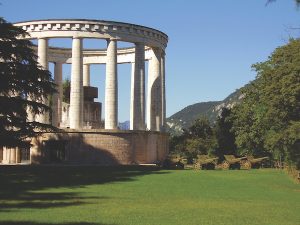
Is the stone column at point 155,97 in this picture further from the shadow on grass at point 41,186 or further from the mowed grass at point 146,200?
the mowed grass at point 146,200

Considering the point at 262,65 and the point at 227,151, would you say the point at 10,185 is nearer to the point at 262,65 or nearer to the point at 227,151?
the point at 262,65

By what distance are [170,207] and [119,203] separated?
2231 millimetres

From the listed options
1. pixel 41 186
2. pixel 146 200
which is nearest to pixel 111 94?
pixel 41 186

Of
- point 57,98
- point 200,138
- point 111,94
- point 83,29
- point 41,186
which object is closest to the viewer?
point 41,186

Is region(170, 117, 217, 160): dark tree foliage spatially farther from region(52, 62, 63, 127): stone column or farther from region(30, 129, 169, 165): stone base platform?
region(52, 62, 63, 127): stone column

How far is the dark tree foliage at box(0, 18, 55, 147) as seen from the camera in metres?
32.1

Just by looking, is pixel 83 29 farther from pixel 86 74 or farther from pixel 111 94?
pixel 86 74

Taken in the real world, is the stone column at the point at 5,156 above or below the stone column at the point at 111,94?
below

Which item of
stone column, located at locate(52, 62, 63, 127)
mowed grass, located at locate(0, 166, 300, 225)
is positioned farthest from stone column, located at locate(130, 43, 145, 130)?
mowed grass, located at locate(0, 166, 300, 225)

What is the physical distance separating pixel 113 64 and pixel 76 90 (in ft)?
15.8

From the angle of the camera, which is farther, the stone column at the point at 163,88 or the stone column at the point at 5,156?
the stone column at the point at 163,88

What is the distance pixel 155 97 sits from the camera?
64.0m

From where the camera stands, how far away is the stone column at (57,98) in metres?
59.9

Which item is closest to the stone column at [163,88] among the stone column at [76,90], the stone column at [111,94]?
the stone column at [111,94]
